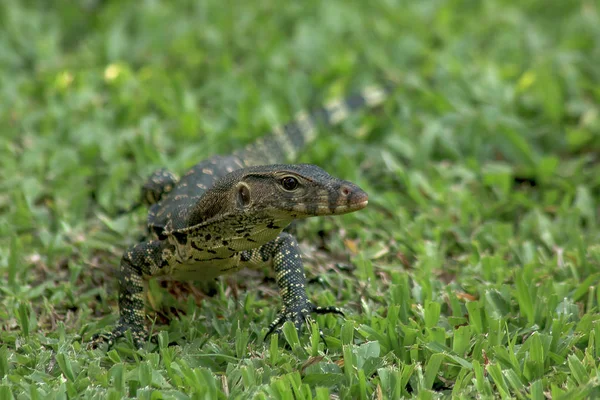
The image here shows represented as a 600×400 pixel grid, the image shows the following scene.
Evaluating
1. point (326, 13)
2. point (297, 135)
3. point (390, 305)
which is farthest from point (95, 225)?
point (326, 13)

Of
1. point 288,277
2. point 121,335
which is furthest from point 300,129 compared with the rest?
point 121,335

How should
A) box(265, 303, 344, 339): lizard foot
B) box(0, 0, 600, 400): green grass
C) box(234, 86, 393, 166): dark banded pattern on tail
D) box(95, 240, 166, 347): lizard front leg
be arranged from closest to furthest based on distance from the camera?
box(0, 0, 600, 400): green grass → box(265, 303, 344, 339): lizard foot → box(95, 240, 166, 347): lizard front leg → box(234, 86, 393, 166): dark banded pattern on tail

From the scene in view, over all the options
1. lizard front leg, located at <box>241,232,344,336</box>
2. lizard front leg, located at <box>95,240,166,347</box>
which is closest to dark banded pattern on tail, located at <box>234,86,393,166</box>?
lizard front leg, located at <box>241,232,344,336</box>

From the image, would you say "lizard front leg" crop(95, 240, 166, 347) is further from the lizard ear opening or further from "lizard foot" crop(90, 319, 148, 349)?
the lizard ear opening

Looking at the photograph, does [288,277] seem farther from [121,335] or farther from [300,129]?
[300,129]

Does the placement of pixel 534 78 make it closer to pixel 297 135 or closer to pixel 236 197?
pixel 297 135

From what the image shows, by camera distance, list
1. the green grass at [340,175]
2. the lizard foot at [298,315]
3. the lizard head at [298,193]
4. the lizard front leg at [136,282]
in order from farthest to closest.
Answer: the lizard front leg at [136,282] < the lizard foot at [298,315] < the green grass at [340,175] < the lizard head at [298,193]

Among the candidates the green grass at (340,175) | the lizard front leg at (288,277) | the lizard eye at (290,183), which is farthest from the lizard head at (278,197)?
the green grass at (340,175)

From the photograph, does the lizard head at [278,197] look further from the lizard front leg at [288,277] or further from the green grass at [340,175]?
the green grass at [340,175]
